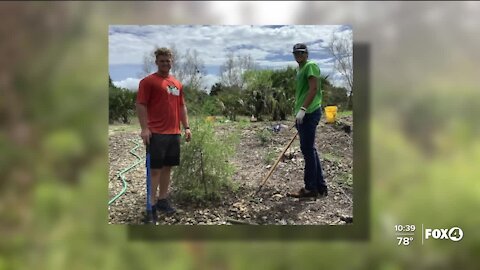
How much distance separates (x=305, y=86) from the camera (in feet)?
5.73

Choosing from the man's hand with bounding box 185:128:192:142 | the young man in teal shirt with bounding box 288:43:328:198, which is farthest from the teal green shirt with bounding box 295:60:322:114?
the man's hand with bounding box 185:128:192:142

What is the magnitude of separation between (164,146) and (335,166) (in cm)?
56

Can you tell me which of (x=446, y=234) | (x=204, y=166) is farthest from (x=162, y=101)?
(x=446, y=234)

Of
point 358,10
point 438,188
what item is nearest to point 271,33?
point 358,10

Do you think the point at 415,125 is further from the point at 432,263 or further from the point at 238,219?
the point at 238,219

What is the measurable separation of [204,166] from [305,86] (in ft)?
1.38

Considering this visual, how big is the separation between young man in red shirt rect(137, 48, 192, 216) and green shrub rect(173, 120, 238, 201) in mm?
28

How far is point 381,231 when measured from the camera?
5.69 ft

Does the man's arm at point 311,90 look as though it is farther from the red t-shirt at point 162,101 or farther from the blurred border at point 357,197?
the red t-shirt at point 162,101

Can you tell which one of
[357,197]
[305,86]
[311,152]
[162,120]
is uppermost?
[305,86]

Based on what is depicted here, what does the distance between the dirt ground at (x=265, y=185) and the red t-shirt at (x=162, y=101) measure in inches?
3.2

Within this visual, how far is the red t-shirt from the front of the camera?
1763 millimetres

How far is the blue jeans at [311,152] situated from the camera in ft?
5.73

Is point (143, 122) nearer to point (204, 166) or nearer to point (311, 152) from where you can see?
point (204, 166)
